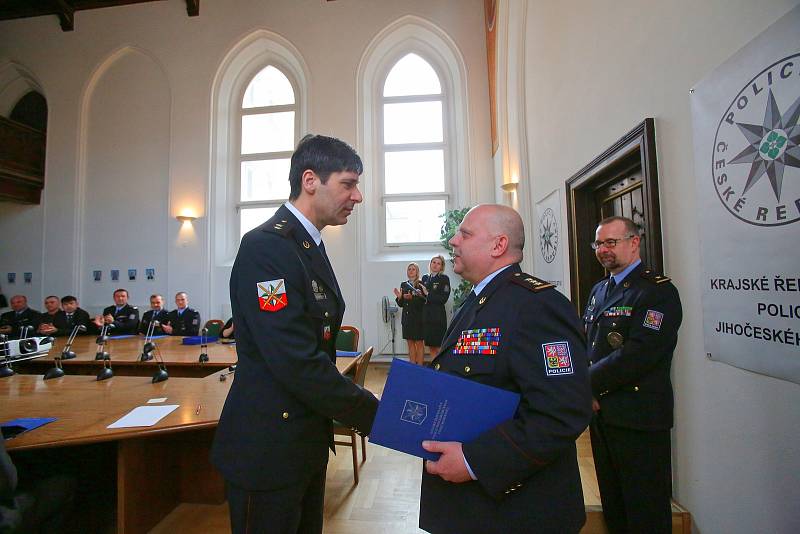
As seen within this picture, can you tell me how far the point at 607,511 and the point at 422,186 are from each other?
17.9 ft

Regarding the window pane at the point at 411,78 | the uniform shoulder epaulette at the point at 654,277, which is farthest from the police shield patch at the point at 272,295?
the window pane at the point at 411,78

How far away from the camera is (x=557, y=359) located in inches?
31.8

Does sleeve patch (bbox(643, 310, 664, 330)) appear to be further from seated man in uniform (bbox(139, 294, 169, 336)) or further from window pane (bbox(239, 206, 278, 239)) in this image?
window pane (bbox(239, 206, 278, 239))

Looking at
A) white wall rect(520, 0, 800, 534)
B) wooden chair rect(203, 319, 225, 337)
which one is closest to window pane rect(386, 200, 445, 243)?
wooden chair rect(203, 319, 225, 337)

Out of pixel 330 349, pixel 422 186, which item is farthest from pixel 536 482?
pixel 422 186

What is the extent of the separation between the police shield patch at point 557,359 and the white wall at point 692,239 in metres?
1.01

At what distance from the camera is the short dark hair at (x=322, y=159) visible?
1.12 metres

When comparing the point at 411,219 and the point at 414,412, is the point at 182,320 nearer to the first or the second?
the point at 411,219

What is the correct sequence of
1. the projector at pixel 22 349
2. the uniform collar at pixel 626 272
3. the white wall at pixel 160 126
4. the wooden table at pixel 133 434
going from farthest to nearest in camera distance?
the white wall at pixel 160 126 → the projector at pixel 22 349 → the uniform collar at pixel 626 272 → the wooden table at pixel 133 434

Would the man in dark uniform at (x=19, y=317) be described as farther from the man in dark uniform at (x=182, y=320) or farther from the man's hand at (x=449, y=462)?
the man's hand at (x=449, y=462)

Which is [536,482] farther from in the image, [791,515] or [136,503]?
[136,503]

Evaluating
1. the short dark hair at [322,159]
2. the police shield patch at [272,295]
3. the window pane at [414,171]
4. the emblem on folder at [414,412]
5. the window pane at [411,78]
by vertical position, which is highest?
the window pane at [411,78]

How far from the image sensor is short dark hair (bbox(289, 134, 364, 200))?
1.12 m

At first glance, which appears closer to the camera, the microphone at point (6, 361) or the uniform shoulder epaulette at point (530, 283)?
the uniform shoulder epaulette at point (530, 283)
